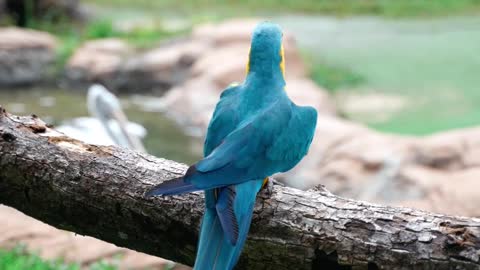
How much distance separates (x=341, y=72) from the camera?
30.3 feet

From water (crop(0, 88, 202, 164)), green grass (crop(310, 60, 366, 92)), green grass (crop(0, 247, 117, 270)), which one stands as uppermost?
green grass (crop(310, 60, 366, 92))

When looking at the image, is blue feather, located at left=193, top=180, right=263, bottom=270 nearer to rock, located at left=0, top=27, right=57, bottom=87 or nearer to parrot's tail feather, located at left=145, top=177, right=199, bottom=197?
parrot's tail feather, located at left=145, top=177, right=199, bottom=197

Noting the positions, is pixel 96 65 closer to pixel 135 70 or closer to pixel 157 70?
pixel 135 70

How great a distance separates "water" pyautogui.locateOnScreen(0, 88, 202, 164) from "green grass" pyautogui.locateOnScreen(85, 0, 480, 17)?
542cm

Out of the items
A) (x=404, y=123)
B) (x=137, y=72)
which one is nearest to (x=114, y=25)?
(x=137, y=72)

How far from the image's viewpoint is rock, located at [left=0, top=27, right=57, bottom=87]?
8.65 m

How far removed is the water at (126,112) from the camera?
22.2 ft

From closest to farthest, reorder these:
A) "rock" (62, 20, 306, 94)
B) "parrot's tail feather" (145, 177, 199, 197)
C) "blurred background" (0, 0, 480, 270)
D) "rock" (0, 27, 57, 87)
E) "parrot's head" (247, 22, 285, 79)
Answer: "parrot's tail feather" (145, 177, 199, 197), "parrot's head" (247, 22, 285, 79), "blurred background" (0, 0, 480, 270), "rock" (62, 20, 306, 94), "rock" (0, 27, 57, 87)

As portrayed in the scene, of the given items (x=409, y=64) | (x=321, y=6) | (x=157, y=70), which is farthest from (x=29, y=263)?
(x=321, y=6)

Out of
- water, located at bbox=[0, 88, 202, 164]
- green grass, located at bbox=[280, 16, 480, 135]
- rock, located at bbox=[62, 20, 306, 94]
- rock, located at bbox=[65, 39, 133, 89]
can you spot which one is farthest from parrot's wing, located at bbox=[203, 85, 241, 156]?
rock, located at bbox=[65, 39, 133, 89]

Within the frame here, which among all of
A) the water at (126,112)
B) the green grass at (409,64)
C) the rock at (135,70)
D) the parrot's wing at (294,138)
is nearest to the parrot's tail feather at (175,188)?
the parrot's wing at (294,138)

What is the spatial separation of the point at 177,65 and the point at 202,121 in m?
1.73

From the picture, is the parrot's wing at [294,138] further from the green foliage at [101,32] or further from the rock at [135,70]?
the green foliage at [101,32]

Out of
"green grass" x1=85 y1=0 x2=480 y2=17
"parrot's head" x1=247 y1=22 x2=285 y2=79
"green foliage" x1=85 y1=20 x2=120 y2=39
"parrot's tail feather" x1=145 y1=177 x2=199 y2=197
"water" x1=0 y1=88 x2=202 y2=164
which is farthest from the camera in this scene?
"green grass" x1=85 y1=0 x2=480 y2=17
